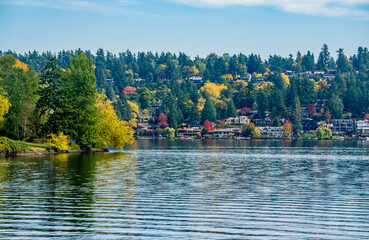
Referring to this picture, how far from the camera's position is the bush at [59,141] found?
90188 millimetres

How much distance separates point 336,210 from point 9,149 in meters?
58.3

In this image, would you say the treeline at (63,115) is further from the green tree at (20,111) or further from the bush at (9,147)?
the bush at (9,147)

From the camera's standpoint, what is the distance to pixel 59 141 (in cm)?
9050

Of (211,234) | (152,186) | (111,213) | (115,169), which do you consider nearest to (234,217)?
(211,234)

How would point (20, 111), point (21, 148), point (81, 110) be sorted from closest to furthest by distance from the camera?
point (21, 148) → point (81, 110) → point (20, 111)

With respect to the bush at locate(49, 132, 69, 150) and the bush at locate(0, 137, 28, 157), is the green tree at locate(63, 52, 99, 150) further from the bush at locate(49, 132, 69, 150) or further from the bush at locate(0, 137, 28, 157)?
the bush at locate(0, 137, 28, 157)

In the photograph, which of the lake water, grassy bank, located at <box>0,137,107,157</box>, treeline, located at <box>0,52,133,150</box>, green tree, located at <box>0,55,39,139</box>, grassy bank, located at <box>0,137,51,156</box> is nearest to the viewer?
the lake water

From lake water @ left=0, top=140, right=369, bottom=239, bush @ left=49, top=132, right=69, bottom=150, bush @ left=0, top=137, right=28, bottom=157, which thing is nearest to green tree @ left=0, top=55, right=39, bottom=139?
bush @ left=49, top=132, right=69, bottom=150

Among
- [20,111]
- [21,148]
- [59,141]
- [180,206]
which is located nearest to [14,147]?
[21,148]

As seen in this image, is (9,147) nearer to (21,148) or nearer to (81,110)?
(21,148)

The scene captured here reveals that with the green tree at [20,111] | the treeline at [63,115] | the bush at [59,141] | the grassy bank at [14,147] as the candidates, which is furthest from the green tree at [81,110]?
the grassy bank at [14,147]

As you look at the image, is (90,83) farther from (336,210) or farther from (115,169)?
(336,210)

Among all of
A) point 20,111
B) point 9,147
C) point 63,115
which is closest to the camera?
point 9,147

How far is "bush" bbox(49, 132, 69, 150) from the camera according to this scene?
9019cm
